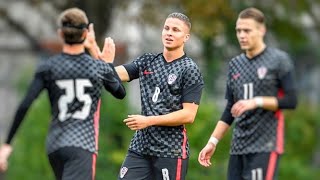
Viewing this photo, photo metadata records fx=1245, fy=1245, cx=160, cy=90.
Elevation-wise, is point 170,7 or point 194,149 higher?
point 170,7

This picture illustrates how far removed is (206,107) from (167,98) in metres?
8.08

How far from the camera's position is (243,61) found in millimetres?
12602

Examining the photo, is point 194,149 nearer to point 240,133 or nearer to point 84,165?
point 240,133

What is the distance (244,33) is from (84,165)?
233 cm

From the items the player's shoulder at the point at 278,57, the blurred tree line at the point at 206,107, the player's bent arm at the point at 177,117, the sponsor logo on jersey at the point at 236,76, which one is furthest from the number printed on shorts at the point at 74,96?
the blurred tree line at the point at 206,107

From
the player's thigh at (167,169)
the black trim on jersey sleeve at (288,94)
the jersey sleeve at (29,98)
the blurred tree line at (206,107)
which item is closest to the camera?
the jersey sleeve at (29,98)

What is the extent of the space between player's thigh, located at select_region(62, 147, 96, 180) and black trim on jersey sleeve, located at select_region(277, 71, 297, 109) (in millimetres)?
2077

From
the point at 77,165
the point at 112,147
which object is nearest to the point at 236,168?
the point at 77,165

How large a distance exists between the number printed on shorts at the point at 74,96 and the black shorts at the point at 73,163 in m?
0.31

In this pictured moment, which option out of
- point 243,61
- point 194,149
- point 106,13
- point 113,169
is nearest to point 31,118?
point 113,169

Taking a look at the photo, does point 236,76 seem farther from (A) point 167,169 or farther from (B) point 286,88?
(A) point 167,169

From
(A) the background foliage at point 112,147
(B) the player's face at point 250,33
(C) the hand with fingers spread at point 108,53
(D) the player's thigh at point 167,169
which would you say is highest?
(B) the player's face at point 250,33

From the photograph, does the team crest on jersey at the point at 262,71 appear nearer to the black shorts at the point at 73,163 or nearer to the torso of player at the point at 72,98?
the torso of player at the point at 72,98

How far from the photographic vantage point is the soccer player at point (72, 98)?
1120cm
